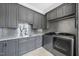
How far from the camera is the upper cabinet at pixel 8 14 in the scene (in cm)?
175

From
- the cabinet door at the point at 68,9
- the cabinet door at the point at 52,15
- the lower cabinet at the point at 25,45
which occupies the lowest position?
the lower cabinet at the point at 25,45

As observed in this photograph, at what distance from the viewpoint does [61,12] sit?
1.66 metres

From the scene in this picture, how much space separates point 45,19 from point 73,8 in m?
0.65

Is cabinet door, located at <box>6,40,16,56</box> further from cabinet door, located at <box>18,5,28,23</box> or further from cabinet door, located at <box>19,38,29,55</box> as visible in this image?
cabinet door, located at <box>18,5,28,23</box>

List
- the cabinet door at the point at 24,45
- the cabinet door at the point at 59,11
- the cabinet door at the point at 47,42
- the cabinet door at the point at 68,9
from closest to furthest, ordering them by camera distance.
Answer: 1. the cabinet door at the point at 68,9
2. the cabinet door at the point at 59,11
3. the cabinet door at the point at 47,42
4. the cabinet door at the point at 24,45

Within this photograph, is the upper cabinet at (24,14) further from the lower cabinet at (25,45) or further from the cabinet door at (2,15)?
the lower cabinet at (25,45)

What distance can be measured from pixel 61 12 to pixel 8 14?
1.33 metres

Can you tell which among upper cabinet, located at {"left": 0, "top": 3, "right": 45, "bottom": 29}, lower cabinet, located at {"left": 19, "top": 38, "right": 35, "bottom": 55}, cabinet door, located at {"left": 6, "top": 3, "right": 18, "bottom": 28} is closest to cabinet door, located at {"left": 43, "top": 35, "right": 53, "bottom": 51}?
upper cabinet, located at {"left": 0, "top": 3, "right": 45, "bottom": 29}

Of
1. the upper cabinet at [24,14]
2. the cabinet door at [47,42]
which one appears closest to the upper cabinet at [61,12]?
the cabinet door at [47,42]

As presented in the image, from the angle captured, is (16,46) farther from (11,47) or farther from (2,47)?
(2,47)

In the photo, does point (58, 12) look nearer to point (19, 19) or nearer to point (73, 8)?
point (73, 8)

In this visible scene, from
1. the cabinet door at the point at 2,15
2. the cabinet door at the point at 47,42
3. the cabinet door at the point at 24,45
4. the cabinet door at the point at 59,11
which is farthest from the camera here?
the cabinet door at the point at 24,45

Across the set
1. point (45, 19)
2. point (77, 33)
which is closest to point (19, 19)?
point (45, 19)

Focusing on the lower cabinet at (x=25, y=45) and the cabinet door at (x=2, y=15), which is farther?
the lower cabinet at (x=25, y=45)
